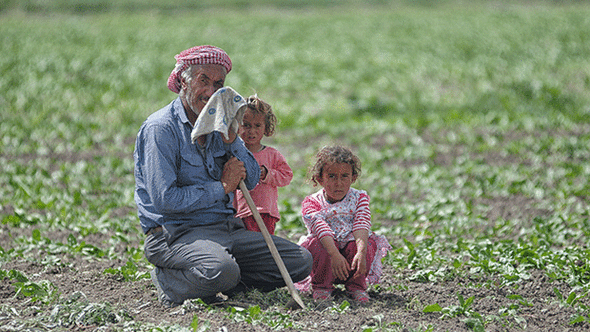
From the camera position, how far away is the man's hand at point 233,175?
4.35m

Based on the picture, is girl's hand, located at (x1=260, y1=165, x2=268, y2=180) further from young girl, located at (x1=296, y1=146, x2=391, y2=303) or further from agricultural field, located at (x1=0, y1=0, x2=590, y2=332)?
agricultural field, located at (x1=0, y1=0, x2=590, y2=332)

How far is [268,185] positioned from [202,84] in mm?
871

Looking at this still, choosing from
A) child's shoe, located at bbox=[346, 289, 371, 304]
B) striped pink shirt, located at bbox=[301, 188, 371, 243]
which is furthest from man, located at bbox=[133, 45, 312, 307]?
child's shoe, located at bbox=[346, 289, 371, 304]

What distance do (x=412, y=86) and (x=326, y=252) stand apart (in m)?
9.51

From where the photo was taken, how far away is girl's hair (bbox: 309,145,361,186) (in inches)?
175

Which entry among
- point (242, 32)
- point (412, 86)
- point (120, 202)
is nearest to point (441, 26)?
point (242, 32)

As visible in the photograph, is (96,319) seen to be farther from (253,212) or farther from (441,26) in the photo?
(441,26)

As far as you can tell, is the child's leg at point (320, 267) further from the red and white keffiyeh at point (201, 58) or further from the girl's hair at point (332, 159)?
the red and white keffiyeh at point (201, 58)

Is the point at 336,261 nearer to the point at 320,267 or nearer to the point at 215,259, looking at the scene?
the point at 320,267

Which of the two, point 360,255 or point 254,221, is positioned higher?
point 254,221

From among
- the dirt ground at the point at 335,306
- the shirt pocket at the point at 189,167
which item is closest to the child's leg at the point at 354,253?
the dirt ground at the point at 335,306

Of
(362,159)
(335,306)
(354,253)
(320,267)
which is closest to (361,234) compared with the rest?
(354,253)

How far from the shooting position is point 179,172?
4398 millimetres

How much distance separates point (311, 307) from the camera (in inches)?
170
